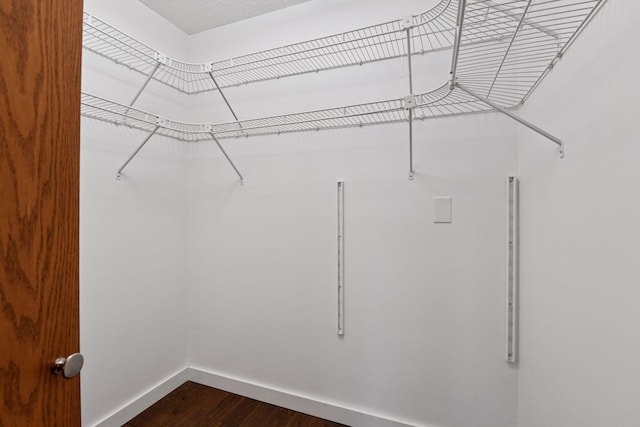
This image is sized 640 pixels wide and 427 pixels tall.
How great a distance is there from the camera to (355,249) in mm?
1653

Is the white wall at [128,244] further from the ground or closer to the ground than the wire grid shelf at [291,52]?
closer to the ground

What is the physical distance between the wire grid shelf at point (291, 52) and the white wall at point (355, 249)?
0.23ft

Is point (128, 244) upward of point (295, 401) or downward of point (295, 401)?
upward

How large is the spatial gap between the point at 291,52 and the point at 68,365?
66.7 inches

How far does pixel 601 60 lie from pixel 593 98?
0.09m

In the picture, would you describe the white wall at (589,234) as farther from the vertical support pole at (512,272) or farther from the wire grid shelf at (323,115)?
the wire grid shelf at (323,115)

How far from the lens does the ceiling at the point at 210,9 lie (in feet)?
5.72

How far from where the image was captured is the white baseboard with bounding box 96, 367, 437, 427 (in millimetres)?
1604

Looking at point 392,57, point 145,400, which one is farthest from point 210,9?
point 145,400

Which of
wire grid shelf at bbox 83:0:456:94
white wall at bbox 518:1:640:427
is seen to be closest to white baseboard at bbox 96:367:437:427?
white wall at bbox 518:1:640:427

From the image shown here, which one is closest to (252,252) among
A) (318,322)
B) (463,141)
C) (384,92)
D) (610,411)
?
(318,322)

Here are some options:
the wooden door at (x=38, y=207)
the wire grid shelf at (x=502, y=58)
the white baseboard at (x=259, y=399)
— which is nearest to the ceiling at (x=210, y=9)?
the wire grid shelf at (x=502, y=58)

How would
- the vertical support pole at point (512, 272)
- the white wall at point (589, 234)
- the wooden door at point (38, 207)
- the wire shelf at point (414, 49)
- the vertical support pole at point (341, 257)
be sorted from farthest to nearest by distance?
the vertical support pole at point (341, 257) < the vertical support pole at point (512, 272) < the wire shelf at point (414, 49) < the white wall at point (589, 234) < the wooden door at point (38, 207)

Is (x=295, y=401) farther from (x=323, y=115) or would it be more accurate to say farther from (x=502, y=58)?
(x=502, y=58)
